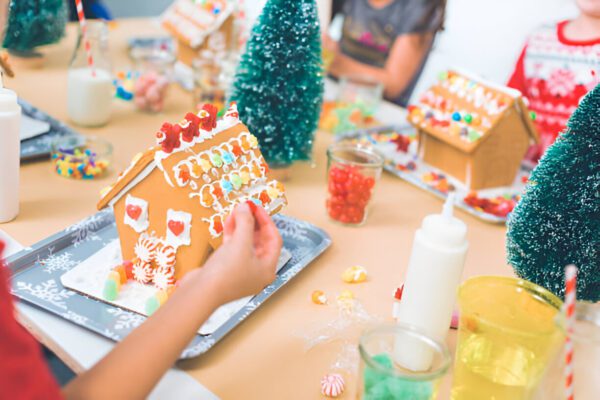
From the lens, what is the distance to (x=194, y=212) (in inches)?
41.1

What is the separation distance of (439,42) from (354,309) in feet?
6.65

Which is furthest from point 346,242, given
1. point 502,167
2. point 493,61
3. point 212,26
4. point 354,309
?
point 493,61

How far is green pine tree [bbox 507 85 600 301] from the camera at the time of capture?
100cm

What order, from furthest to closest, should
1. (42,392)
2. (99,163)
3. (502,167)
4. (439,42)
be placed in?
1. (439,42)
2. (502,167)
3. (99,163)
4. (42,392)

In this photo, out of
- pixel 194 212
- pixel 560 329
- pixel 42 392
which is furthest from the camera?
pixel 194 212

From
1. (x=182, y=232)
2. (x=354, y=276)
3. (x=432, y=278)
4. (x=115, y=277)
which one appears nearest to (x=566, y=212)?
(x=432, y=278)

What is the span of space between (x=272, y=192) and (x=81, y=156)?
0.51m

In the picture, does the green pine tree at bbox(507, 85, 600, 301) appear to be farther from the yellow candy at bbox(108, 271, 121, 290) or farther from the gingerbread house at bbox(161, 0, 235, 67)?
the gingerbread house at bbox(161, 0, 235, 67)

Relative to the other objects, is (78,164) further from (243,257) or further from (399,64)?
(399,64)

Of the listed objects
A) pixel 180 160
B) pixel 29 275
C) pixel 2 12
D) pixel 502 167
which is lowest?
pixel 29 275

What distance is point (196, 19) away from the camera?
Result: 2.16 metres

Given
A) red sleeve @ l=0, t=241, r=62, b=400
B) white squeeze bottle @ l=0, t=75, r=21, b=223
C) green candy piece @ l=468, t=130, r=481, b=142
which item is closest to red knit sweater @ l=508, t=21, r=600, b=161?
green candy piece @ l=468, t=130, r=481, b=142

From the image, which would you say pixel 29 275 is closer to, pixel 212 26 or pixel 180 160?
pixel 180 160

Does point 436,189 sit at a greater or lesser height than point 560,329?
lesser
